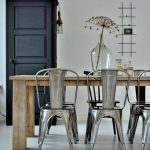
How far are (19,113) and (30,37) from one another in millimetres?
1982

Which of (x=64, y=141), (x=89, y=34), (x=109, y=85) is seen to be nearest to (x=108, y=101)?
(x=109, y=85)

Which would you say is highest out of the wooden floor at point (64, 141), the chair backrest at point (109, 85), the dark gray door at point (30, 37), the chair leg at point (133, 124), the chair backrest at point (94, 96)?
the dark gray door at point (30, 37)

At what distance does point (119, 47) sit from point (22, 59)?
1757 mm

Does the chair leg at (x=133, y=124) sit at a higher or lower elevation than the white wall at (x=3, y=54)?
lower

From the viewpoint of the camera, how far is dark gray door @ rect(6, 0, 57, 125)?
17.2ft

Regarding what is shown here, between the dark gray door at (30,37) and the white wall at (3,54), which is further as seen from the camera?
the white wall at (3,54)

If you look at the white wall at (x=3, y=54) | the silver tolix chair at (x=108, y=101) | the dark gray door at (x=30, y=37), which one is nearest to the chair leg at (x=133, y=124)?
the silver tolix chair at (x=108, y=101)

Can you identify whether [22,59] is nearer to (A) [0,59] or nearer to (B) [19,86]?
(A) [0,59]

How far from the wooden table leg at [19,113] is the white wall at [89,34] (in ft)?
7.87

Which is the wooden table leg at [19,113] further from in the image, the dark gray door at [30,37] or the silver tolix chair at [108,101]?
the dark gray door at [30,37]

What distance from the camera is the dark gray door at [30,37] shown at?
17.2 feet

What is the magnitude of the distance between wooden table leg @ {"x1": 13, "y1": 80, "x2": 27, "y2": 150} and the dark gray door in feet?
5.65

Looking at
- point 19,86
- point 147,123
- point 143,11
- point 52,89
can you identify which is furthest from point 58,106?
point 143,11

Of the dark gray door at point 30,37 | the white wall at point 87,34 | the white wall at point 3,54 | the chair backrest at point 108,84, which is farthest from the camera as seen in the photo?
the white wall at point 87,34
